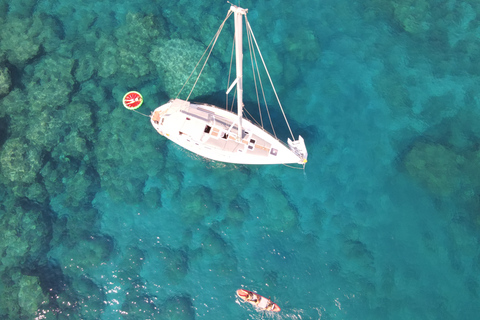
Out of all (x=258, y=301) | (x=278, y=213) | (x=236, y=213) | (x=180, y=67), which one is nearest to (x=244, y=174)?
(x=236, y=213)

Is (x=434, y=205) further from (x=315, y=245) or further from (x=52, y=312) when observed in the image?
(x=52, y=312)

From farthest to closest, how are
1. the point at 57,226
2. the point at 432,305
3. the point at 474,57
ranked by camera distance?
the point at 474,57
the point at 57,226
the point at 432,305

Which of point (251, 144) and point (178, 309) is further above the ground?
point (251, 144)

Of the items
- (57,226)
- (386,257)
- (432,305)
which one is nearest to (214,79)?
(57,226)

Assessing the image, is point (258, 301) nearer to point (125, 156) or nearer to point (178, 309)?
point (178, 309)

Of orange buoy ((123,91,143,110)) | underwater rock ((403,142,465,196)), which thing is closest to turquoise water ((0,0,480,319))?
underwater rock ((403,142,465,196))

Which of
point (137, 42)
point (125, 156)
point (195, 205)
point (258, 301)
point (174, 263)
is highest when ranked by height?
point (137, 42)

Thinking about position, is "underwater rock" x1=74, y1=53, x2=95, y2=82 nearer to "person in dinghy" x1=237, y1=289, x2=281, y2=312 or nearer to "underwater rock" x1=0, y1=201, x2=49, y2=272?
"underwater rock" x1=0, y1=201, x2=49, y2=272
